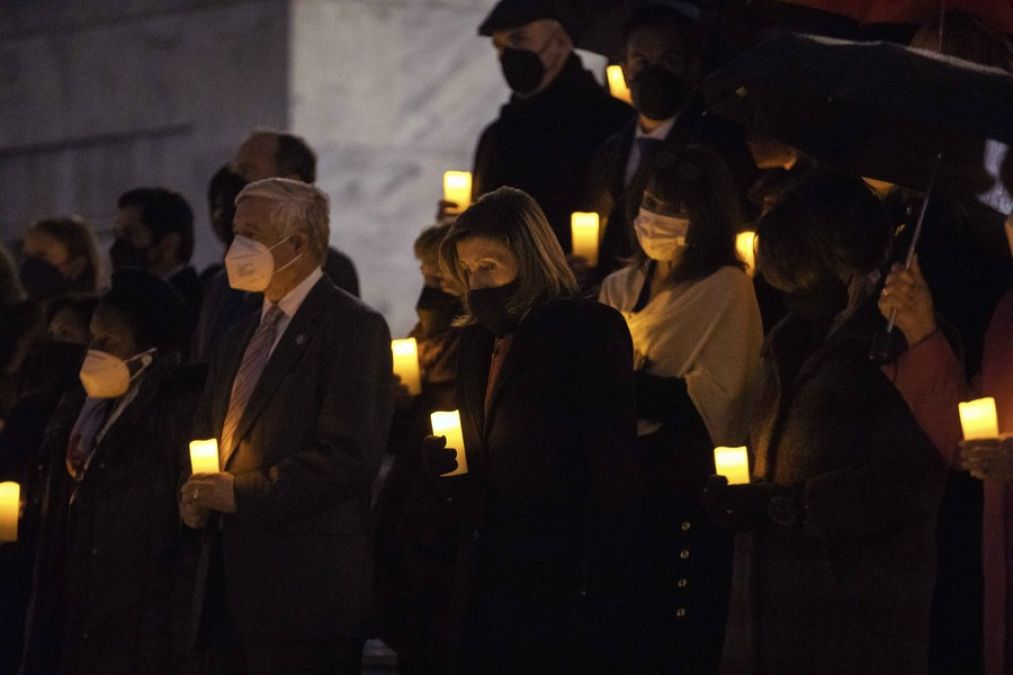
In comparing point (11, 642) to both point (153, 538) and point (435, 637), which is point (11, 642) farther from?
point (435, 637)

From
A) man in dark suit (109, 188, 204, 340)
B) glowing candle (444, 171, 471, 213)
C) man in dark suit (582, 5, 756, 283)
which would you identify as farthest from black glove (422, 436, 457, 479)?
man in dark suit (109, 188, 204, 340)

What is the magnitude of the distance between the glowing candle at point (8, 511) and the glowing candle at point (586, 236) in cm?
198

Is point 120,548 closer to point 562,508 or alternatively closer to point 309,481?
point 309,481

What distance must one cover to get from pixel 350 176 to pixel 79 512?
14.2 feet

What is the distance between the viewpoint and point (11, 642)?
348 inches

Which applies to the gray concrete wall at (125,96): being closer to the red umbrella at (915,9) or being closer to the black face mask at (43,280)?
the black face mask at (43,280)

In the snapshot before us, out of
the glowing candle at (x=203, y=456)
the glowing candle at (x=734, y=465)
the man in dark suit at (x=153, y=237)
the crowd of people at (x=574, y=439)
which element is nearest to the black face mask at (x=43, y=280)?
the man in dark suit at (x=153, y=237)

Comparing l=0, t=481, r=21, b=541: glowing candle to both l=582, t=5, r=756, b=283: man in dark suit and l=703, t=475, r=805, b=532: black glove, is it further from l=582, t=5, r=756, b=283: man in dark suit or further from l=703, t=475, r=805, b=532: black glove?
l=703, t=475, r=805, b=532: black glove

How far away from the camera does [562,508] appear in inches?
262

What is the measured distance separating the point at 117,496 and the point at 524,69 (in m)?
2.27

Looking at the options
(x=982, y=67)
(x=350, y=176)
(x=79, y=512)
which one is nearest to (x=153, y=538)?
(x=79, y=512)

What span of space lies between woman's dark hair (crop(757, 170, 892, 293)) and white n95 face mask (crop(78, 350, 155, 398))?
240 cm

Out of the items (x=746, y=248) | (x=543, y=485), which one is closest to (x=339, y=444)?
(x=543, y=485)

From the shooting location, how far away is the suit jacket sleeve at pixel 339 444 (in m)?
7.20
